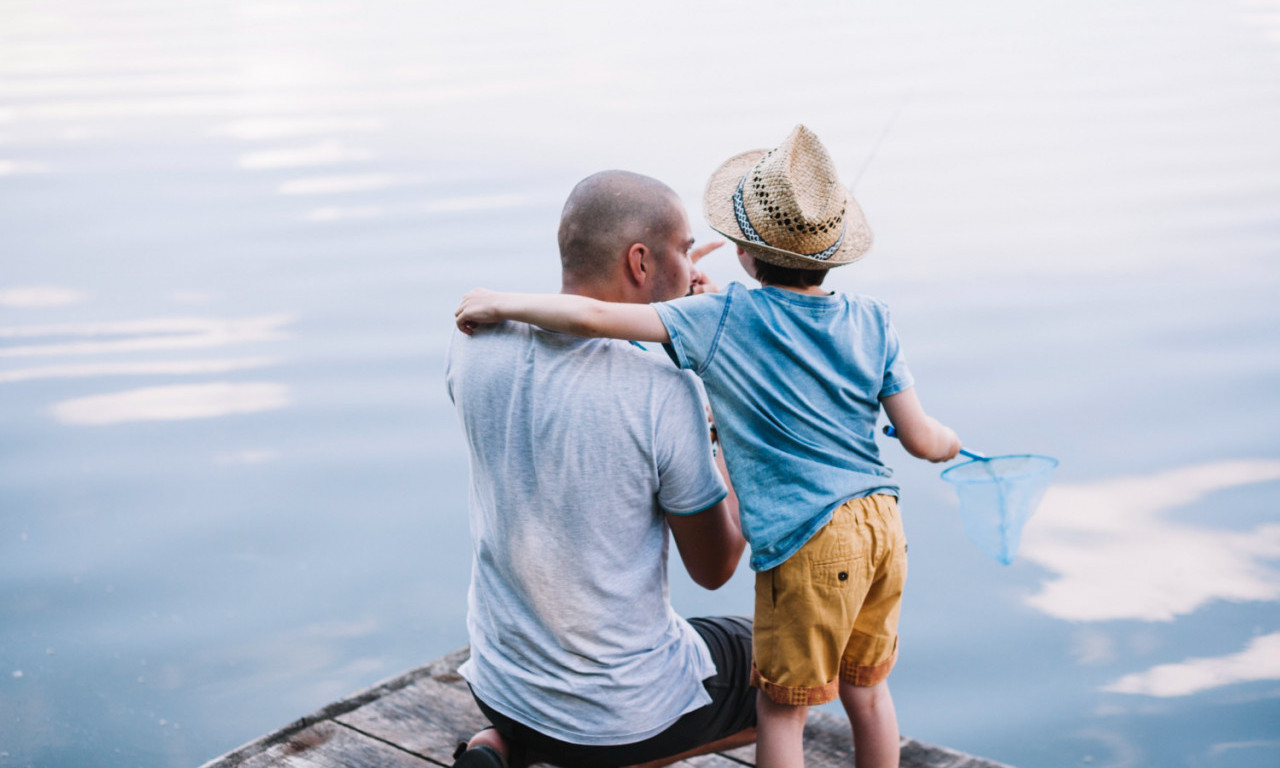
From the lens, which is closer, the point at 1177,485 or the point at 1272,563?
the point at 1272,563

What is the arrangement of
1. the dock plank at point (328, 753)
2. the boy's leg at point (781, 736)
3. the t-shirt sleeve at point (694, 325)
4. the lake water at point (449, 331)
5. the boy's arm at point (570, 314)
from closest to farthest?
the boy's arm at point (570, 314), the t-shirt sleeve at point (694, 325), the boy's leg at point (781, 736), the dock plank at point (328, 753), the lake water at point (449, 331)

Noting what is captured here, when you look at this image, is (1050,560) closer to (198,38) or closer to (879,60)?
(879,60)

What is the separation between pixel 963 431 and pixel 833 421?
2.99 metres

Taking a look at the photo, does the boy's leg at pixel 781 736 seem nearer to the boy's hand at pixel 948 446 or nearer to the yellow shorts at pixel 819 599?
the yellow shorts at pixel 819 599

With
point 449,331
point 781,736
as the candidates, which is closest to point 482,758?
point 781,736

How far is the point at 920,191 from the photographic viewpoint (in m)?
7.94

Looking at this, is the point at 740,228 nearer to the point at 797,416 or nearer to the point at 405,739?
the point at 797,416

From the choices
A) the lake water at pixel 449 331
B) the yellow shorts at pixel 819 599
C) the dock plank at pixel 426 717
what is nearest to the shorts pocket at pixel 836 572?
the yellow shorts at pixel 819 599

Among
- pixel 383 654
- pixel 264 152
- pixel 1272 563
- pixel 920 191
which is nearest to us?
pixel 383 654

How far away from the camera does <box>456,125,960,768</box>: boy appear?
194cm

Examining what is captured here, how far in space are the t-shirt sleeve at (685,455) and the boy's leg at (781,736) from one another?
37 cm

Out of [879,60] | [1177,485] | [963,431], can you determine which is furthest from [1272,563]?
[879,60]

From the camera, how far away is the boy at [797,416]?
1.94 m

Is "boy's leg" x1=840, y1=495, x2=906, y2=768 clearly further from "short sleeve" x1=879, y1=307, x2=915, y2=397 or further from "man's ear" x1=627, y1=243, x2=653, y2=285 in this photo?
"man's ear" x1=627, y1=243, x2=653, y2=285
